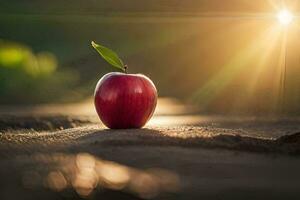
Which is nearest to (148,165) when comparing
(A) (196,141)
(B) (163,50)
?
(A) (196,141)

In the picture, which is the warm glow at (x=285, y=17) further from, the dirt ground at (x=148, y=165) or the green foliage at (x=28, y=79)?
the dirt ground at (x=148, y=165)

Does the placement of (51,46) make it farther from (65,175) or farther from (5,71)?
(65,175)

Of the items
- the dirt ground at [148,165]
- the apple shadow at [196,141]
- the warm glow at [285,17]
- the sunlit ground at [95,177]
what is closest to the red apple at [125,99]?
the dirt ground at [148,165]

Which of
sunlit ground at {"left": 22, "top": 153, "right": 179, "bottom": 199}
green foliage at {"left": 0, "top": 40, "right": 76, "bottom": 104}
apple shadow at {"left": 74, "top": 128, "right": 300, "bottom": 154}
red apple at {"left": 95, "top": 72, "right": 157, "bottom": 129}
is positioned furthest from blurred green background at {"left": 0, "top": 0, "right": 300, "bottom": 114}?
sunlit ground at {"left": 22, "top": 153, "right": 179, "bottom": 199}

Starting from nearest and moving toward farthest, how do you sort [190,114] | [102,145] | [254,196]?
[254,196] → [102,145] → [190,114]

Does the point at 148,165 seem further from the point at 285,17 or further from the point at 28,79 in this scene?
the point at 285,17

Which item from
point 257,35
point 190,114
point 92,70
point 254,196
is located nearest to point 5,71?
point 92,70
